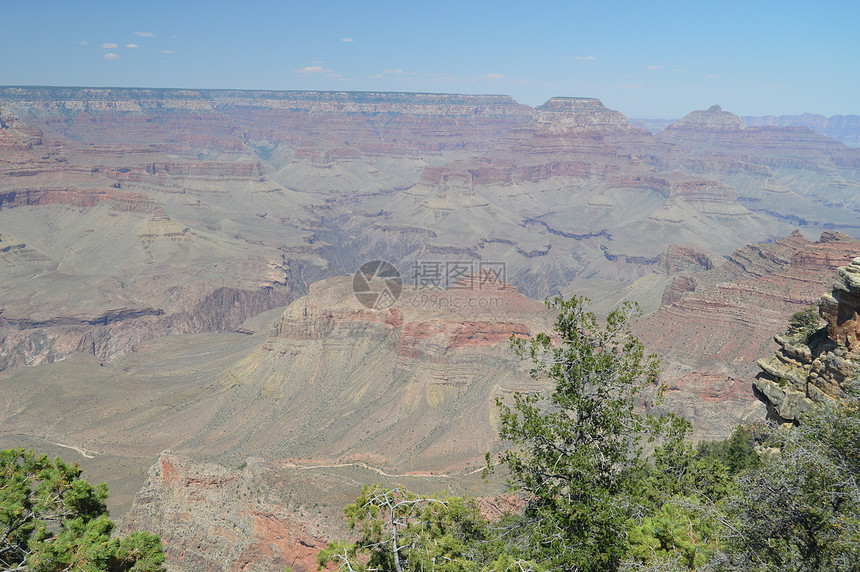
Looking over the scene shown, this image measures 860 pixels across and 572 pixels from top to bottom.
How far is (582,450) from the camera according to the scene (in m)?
17.9

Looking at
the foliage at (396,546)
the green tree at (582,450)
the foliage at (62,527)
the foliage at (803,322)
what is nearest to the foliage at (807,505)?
the green tree at (582,450)

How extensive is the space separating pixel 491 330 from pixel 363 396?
22.0 metres

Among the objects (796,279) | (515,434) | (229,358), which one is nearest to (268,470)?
(515,434)

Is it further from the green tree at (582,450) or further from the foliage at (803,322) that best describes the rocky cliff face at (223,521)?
the foliage at (803,322)

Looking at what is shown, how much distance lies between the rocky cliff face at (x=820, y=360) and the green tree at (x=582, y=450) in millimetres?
12730

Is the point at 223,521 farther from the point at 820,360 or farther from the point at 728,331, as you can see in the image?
the point at 728,331

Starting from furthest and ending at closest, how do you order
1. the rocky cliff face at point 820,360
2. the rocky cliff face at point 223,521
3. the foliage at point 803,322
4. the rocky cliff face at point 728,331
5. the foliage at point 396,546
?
the rocky cliff face at point 728,331 → the rocky cliff face at point 223,521 → the foliage at point 803,322 → the rocky cliff face at point 820,360 → the foliage at point 396,546

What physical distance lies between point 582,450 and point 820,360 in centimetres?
2172

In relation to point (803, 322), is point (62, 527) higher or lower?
lower

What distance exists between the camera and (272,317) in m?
158


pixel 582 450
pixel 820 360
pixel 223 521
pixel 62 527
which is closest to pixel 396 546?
pixel 582 450

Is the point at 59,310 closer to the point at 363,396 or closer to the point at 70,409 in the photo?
the point at 70,409

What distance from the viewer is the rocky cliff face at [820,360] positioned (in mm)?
28995

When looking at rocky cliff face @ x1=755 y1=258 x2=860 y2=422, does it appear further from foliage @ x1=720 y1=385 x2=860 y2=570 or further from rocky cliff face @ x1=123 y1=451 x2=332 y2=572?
rocky cliff face @ x1=123 y1=451 x2=332 y2=572
